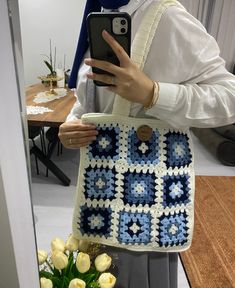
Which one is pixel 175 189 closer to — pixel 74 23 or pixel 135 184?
pixel 135 184

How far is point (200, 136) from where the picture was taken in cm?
265

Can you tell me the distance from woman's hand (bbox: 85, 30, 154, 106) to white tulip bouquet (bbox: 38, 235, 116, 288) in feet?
1.06

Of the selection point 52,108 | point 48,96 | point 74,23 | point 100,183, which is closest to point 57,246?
point 100,183

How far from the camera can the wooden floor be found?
1259mm

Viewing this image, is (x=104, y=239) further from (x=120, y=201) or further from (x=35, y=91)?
(x=35, y=91)

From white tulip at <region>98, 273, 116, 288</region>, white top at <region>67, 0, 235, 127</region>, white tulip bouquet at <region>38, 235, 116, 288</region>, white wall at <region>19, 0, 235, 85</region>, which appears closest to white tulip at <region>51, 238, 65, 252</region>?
white tulip bouquet at <region>38, 235, 116, 288</region>

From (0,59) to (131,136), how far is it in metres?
0.32

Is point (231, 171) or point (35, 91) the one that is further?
point (231, 171)

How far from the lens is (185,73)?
0.48 metres

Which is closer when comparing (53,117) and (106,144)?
(106,144)

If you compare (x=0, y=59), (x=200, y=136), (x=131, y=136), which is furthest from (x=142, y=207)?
(x=200, y=136)

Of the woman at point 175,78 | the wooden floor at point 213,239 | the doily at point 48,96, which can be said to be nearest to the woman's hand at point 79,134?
the woman at point 175,78

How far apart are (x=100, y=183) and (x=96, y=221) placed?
91 mm

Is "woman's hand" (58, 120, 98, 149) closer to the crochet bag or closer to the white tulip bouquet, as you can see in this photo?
the crochet bag
